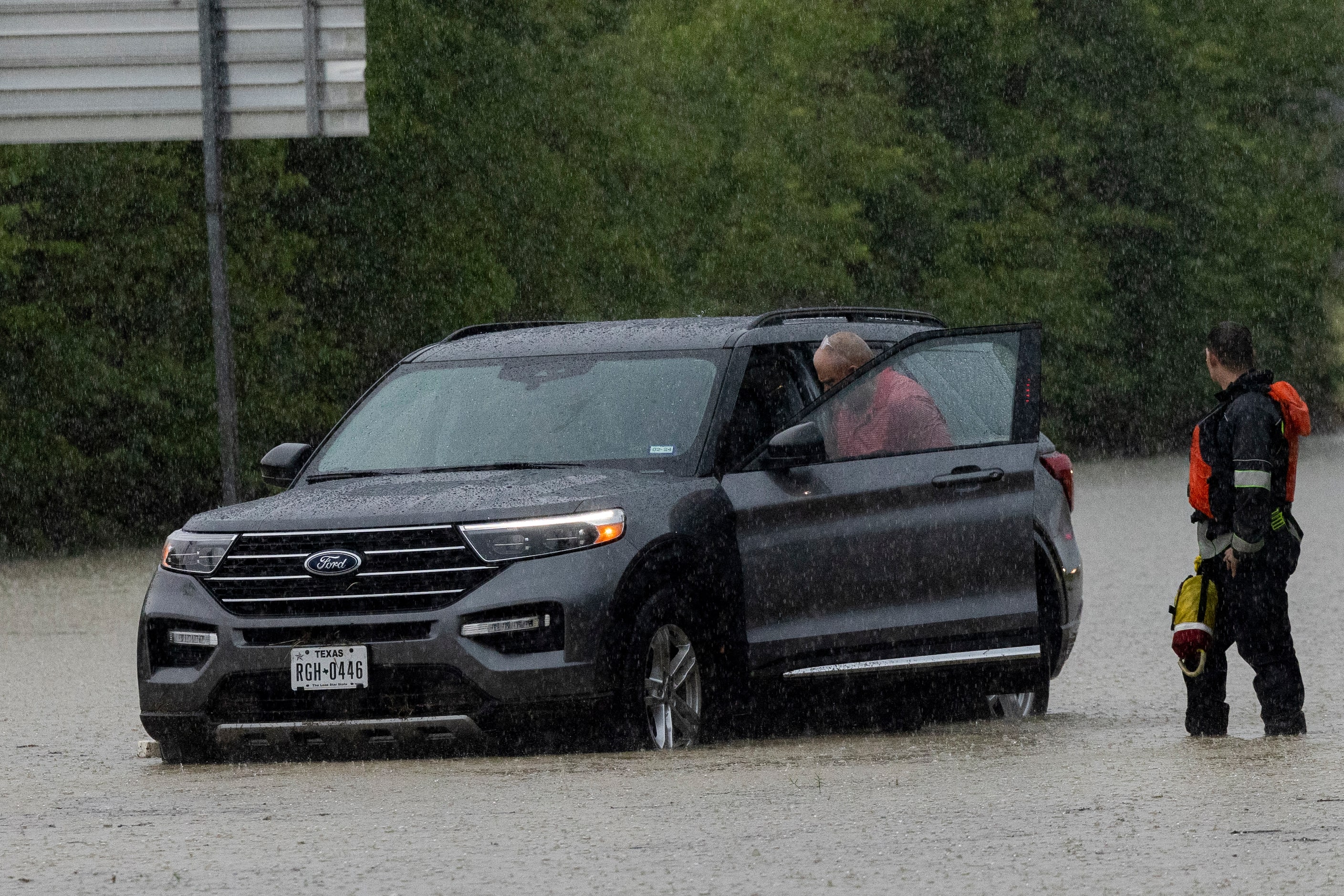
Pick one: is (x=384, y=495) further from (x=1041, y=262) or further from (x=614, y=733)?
(x=1041, y=262)

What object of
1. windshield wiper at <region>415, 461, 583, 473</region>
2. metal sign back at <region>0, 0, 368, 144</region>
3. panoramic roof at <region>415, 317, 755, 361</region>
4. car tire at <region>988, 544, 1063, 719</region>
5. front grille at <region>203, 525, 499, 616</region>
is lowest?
car tire at <region>988, 544, 1063, 719</region>

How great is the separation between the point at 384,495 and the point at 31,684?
17.0 feet

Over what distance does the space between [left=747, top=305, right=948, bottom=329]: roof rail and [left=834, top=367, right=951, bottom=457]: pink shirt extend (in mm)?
526

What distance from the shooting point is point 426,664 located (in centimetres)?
913

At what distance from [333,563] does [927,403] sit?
268cm

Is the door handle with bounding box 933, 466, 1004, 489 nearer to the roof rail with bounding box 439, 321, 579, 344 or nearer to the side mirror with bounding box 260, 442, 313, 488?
the roof rail with bounding box 439, 321, 579, 344

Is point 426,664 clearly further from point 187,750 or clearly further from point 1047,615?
point 1047,615

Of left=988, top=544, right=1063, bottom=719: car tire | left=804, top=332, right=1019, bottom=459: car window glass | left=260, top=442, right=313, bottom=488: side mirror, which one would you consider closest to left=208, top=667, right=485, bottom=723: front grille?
left=260, top=442, right=313, bottom=488: side mirror

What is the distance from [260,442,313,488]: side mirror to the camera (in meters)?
10.8

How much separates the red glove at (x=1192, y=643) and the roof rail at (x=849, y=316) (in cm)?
180

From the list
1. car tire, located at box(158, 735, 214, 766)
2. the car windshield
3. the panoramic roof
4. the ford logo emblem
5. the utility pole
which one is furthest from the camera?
the utility pole

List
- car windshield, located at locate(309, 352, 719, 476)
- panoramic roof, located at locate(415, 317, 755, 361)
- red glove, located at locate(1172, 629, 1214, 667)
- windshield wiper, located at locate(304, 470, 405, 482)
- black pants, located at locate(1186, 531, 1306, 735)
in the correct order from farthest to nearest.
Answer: panoramic roof, located at locate(415, 317, 755, 361)
windshield wiper, located at locate(304, 470, 405, 482)
car windshield, located at locate(309, 352, 719, 476)
red glove, located at locate(1172, 629, 1214, 667)
black pants, located at locate(1186, 531, 1306, 735)

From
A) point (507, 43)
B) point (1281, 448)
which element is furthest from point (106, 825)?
point (507, 43)

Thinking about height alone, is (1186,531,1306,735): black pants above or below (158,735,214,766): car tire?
above
